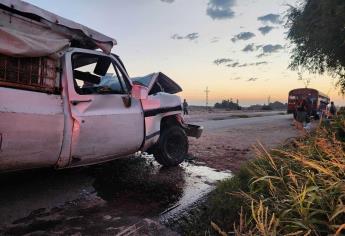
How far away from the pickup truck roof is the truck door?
30cm

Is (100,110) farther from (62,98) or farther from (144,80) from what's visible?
(144,80)

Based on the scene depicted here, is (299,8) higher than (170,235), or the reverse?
(299,8)

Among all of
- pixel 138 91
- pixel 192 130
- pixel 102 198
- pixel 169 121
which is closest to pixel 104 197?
pixel 102 198

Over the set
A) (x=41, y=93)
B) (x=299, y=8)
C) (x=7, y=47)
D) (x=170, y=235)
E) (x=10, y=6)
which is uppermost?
(x=299, y=8)

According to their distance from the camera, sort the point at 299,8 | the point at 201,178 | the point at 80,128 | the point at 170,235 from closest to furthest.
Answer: the point at 170,235, the point at 80,128, the point at 201,178, the point at 299,8

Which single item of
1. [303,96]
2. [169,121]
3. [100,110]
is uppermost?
[303,96]

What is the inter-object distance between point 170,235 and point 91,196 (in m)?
1.78

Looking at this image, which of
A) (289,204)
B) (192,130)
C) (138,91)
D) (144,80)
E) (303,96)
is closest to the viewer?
(289,204)

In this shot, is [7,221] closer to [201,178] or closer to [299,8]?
[201,178]

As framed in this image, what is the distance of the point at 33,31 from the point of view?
502 centimetres

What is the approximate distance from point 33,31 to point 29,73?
1.80ft

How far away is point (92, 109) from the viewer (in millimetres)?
5645

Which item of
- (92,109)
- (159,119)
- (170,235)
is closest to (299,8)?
(159,119)

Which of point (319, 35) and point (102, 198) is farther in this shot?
point (319, 35)
